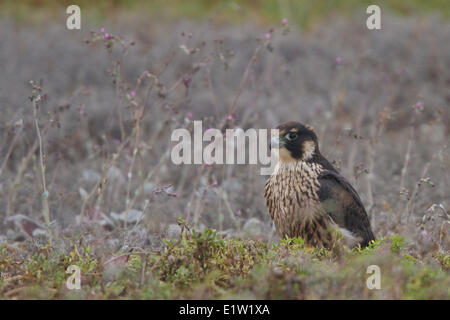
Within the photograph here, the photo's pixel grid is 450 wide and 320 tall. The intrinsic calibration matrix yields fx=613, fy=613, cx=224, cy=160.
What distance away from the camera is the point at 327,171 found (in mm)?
3773

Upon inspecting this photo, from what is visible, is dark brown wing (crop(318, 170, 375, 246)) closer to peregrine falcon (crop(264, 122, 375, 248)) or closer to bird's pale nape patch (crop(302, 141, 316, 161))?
peregrine falcon (crop(264, 122, 375, 248))

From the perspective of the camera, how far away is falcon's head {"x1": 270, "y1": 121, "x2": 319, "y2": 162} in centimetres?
391

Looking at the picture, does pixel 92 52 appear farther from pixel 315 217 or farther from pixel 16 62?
pixel 315 217

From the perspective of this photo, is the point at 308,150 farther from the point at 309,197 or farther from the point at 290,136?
the point at 309,197

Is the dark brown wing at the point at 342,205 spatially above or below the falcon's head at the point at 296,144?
below

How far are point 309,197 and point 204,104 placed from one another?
426cm

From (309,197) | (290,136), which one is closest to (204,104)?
(290,136)

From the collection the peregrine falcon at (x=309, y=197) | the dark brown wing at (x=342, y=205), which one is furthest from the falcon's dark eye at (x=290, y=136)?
the dark brown wing at (x=342, y=205)

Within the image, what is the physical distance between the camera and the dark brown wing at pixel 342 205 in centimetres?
367

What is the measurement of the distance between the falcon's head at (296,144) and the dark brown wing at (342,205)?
0.69ft

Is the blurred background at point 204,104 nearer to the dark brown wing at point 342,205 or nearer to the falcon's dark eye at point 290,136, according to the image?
the dark brown wing at point 342,205

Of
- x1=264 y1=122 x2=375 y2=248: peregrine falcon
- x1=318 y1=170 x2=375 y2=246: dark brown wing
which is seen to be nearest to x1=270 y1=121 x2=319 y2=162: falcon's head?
x1=264 y1=122 x2=375 y2=248: peregrine falcon

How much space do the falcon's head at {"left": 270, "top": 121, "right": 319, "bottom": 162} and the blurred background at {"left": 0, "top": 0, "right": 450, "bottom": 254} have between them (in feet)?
0.98

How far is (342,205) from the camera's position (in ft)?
12.2
